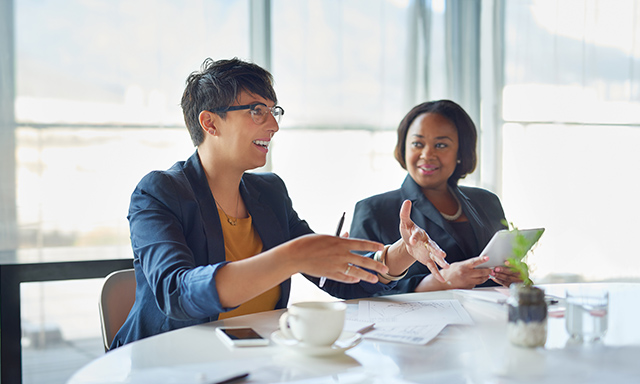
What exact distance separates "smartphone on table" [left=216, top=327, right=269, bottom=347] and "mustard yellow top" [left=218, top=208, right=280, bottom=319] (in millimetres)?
364

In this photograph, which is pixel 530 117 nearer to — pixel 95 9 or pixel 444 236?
pixel 444 236

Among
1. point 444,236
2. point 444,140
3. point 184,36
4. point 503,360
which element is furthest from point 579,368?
point 184,36

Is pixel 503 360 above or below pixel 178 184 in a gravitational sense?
below

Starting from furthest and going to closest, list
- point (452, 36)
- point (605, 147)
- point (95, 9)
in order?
point (605, 147)
point (452, 36)
point (95, 9)

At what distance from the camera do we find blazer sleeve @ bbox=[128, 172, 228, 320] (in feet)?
3.54

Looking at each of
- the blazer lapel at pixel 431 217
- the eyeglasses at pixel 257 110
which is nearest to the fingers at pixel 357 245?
the eyeglasses at pixel 257 110

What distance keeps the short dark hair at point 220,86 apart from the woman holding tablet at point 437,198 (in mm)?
764

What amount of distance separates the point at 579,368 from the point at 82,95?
2.45 meters

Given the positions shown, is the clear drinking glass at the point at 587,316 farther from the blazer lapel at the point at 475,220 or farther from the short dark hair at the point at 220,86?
the blazer lapel at the point at 475,220

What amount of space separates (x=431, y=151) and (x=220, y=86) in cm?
112

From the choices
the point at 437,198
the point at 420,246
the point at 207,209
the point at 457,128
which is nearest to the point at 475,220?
the point at 437,198

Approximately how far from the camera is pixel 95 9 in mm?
2574

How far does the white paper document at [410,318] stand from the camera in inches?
42.1

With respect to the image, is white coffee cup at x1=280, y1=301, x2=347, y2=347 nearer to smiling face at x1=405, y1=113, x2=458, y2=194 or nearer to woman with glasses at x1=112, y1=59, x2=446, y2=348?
woman with glasses at x1=112, y1=59, x2=446, y2=348
